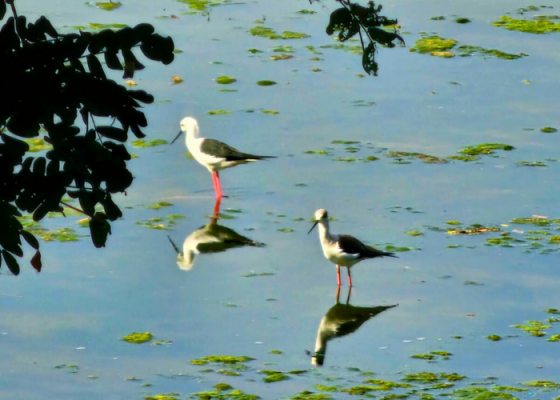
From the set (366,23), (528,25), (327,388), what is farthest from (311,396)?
(528,25)

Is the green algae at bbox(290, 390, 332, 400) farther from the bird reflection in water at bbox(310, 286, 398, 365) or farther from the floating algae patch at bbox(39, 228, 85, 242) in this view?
the floating algae patch at bbox(39, 228, 85, 242)

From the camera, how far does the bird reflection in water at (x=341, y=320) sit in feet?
19.5

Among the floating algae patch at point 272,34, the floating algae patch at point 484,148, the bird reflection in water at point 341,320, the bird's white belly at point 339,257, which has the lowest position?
the bird reflection in water at point 341,320

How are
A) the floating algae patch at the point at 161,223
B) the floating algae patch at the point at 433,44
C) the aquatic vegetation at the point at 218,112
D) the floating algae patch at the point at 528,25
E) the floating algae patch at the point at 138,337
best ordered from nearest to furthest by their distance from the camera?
the floating algae patch at the point at 138,337
the floating algae patch at the point at 161,223
the aquatic vegetation at the point at 218,112
the floating algae patch at the point at 433,44
the floating algae patch at the point at 528,25

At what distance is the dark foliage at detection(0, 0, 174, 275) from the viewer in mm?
2844

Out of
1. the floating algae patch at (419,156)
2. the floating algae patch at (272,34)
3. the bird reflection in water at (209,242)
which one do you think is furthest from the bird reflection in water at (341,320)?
the floating algae patch at (272,34)

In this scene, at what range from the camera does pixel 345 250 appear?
21.5ft

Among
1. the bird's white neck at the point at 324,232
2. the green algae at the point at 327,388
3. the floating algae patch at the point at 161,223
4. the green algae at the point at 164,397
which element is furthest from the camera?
the floating algae patch at the point at 161,223

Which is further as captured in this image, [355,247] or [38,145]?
[38,145]

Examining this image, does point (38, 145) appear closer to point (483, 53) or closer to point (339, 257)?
point (339, 257)

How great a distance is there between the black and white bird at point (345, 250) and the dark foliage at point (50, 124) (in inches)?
142

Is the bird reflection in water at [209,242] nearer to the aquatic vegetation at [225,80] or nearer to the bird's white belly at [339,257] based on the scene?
the bird's white belly at [339,257]

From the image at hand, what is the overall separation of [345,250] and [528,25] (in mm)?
6868

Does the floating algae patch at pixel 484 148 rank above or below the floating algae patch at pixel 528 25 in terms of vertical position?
below
